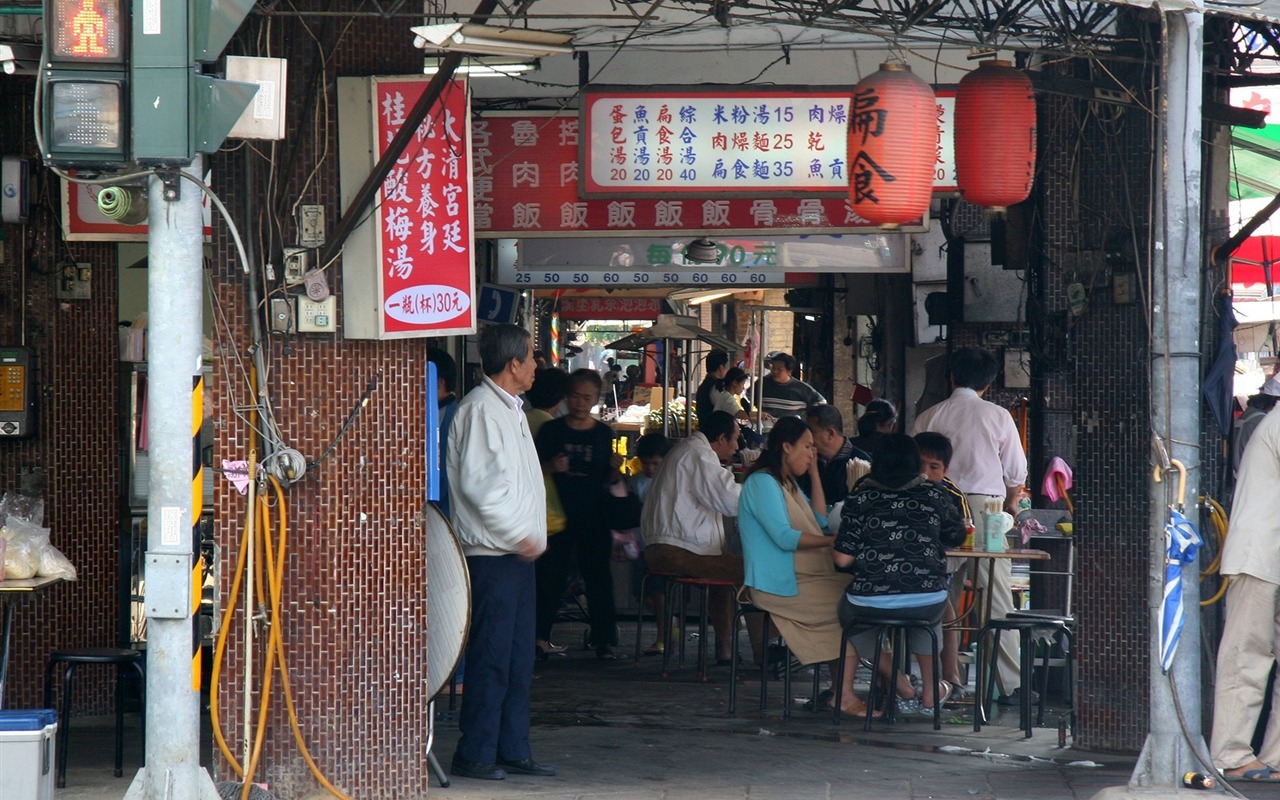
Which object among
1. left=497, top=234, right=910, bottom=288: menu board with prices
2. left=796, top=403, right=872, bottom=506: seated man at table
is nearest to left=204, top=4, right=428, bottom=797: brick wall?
left=796, top=403, right=872, bottom=506: seated man at table

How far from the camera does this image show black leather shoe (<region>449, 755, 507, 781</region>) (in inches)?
249

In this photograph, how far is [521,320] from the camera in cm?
1409

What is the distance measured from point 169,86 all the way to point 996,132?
3603 millimetres

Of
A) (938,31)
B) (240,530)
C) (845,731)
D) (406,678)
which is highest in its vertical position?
(938,31)

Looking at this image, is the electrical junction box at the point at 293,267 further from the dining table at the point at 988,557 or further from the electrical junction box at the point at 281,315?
the dining table at the point at 988,557

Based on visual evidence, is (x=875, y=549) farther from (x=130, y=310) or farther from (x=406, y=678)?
(x=130, y=310)

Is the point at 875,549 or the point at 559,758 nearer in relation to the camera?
the point at 559,758

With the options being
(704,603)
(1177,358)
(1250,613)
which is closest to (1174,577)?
(1177,358)

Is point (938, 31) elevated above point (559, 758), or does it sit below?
above

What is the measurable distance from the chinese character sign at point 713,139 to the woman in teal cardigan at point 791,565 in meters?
1.44

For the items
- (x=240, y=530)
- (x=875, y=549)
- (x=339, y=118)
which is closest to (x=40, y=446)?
(x=240, y=530)

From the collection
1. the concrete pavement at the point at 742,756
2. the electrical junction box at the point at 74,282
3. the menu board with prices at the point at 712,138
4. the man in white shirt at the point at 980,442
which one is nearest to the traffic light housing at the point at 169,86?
the concrete pavement at the point at 742,756

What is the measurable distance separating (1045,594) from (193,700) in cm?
626

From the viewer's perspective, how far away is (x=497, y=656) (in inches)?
247
